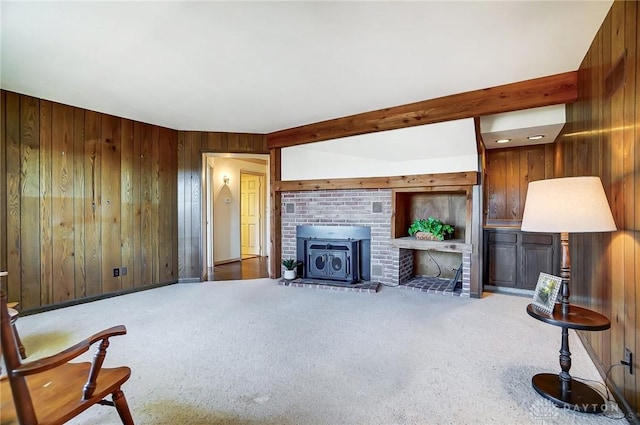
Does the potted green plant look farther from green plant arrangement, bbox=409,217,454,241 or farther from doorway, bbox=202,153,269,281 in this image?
green plant arrangement, bbox=409,217,454,241

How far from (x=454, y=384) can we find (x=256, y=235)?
6398 millimetres

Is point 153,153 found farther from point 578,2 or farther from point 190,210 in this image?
point 578,2

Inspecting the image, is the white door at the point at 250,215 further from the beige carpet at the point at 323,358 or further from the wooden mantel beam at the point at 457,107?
the beige carpet at the point at 323,358

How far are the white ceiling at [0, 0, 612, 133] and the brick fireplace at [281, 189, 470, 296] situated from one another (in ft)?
5.22

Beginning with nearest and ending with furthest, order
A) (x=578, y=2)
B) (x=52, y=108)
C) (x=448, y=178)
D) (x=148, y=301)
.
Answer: (x=578, y=2), (x=52, y=108), (x=148, y=301), (x=448, y=178)

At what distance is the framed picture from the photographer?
75.1 inches

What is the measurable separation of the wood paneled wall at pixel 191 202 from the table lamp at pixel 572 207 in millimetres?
4494

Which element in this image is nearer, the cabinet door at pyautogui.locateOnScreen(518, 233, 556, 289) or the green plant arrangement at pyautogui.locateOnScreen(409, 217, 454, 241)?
the cabinet door at pyautogui.locateOnScreen(518, 233, 556, 289)

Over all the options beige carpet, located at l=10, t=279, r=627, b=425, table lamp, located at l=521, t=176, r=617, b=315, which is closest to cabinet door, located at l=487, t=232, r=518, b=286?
beige carpet, located at l=10, t=279, r=627, b=425

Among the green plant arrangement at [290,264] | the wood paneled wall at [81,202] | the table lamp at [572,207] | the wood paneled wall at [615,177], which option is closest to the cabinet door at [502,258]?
the wood paneled wall at [615,177]

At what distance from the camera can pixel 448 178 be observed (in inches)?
165

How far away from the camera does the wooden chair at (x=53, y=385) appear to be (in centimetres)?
107

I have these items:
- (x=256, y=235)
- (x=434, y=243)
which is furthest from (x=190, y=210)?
(x=434, y=243)

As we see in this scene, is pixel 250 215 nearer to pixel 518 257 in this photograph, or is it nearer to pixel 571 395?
pixel 518 257
